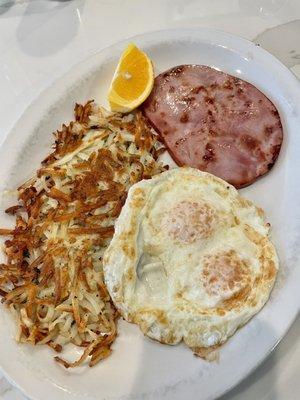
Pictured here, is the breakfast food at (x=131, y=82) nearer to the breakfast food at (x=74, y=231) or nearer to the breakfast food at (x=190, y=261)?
the breakfast food at (x=74, y=231)

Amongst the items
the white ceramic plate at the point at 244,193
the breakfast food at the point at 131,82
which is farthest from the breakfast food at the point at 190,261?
the breakfast food at the point at 131,82

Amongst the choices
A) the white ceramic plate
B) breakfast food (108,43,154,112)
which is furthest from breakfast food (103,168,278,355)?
breakfast food (108,43,154,112)

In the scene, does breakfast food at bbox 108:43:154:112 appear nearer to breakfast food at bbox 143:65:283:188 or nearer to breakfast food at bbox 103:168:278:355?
breakfast food at bbox 143:65:283:188

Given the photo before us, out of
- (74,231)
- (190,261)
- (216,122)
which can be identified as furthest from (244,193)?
(74,231)

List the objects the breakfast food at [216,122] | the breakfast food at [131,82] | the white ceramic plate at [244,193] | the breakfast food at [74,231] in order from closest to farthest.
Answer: the white ceramic plate at [244,193] < the breakfast food at [74,231] < the breakfast food at [216,122] < the breakfast food at [131,82]

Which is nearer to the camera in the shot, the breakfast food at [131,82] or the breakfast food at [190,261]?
the breakfast food at [190,261]

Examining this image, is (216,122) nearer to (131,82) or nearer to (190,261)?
(131,82)

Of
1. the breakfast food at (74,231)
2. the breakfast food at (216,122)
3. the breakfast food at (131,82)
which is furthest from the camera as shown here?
the breakfast food at (131,82)
